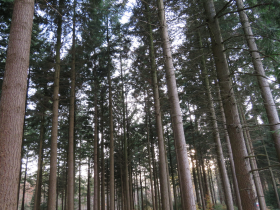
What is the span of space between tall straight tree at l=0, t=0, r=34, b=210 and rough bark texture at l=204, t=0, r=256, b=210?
202 inches

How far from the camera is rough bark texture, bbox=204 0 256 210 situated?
4.59m

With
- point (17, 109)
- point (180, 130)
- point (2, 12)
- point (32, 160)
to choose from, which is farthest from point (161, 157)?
point (32, 160)

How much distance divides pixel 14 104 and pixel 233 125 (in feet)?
17.8

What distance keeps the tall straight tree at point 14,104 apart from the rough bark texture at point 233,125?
5122mm

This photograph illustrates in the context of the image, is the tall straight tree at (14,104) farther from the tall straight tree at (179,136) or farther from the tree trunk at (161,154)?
the tree trunk at (161,154)

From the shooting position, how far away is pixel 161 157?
30.0 feet

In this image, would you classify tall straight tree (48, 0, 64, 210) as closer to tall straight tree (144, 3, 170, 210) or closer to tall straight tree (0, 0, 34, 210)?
tall straight tree (144, 3, 170, 210)

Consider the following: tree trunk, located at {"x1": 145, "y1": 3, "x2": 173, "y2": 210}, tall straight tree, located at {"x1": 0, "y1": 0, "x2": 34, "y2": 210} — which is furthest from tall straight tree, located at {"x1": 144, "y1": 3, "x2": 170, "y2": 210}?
tall straight tree, located at {"x1": 0, "y1": 0, "x2": 34, "y2": 210}

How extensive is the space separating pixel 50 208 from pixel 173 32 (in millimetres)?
8897

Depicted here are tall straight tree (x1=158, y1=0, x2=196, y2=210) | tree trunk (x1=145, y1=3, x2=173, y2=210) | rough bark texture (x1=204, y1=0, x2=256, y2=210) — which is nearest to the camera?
rough bark texture (x1=204, y1=0, x2=256, y2=210)

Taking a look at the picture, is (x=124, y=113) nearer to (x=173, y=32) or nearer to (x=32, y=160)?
(x=173, y=32)

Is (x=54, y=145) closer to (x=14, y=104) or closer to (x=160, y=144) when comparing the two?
(x=160, y=144)

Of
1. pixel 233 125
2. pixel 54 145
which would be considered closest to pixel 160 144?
pixel 233 125

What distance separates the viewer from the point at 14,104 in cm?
365
